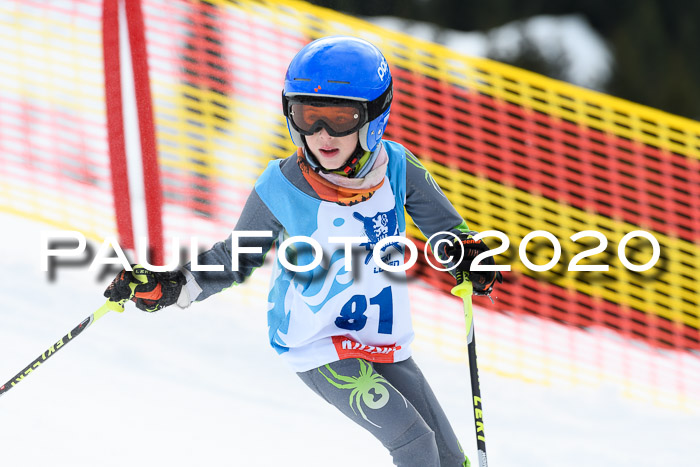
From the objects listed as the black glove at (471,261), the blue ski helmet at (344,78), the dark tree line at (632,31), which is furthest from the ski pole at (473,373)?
the dark tree line at (632,31)

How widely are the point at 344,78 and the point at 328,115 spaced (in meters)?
0.13

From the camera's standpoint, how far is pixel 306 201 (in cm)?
288

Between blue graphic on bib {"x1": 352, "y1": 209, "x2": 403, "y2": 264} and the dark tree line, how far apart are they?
18.8m

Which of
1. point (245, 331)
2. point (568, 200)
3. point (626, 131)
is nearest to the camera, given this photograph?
point (245, 331)

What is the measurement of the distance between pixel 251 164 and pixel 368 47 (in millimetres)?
3229

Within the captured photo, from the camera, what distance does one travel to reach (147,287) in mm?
2865

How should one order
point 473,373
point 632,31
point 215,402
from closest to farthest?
point 473,373 < point 215,402 < point 632,31

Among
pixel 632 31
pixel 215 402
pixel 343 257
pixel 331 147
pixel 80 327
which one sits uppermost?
pixel 331 147

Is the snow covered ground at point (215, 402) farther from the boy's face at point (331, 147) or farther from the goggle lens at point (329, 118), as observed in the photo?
the goggle lens at point (329, 118)

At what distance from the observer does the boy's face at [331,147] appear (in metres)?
2.83

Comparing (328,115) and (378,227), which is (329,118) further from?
(378,227)

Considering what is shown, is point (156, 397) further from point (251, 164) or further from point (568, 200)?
point (568, 200)

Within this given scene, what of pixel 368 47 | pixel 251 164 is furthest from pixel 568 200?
pixel 368 47

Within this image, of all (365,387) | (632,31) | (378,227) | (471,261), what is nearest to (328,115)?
(378,227)
